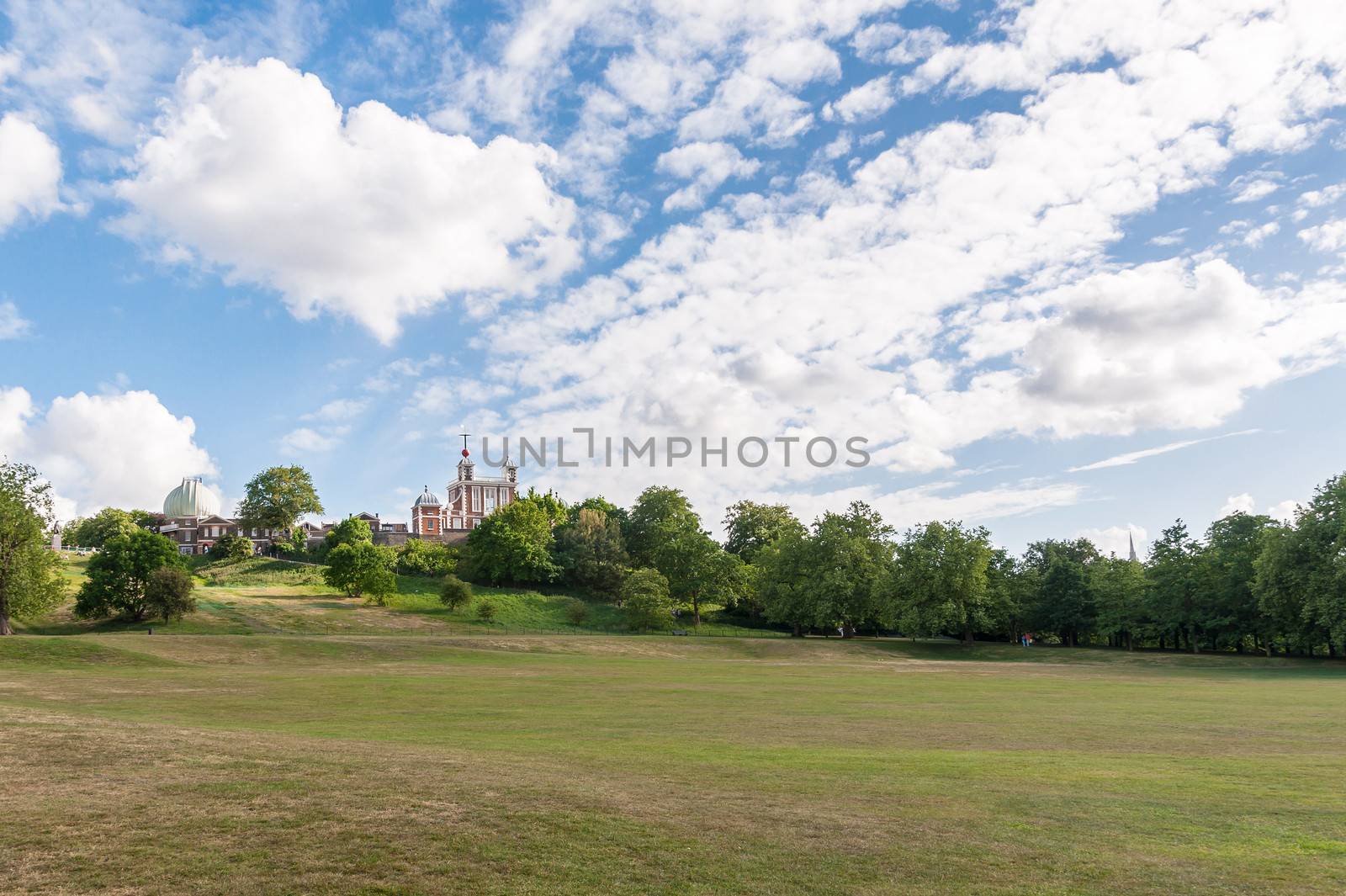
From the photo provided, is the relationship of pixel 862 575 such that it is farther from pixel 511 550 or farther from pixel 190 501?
pixel 190 501

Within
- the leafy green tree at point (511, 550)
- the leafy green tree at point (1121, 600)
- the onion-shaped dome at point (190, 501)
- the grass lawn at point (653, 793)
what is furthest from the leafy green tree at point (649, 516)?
the onion-shaped dome at point (190, 501)

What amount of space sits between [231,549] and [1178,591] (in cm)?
12300

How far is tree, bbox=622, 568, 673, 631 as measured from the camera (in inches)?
3408

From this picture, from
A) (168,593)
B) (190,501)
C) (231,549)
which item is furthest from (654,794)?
(190,501)

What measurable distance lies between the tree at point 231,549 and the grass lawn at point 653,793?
96989 mm

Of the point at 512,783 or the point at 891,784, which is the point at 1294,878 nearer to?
the point at 891,784

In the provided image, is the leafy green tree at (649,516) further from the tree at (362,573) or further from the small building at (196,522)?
the small building at (196,522)

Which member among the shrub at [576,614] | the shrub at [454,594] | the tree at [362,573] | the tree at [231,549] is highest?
the tree at [231,549]

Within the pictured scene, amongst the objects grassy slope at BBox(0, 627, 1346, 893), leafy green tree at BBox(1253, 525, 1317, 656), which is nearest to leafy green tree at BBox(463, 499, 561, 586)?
grassy slope at BBox(0, 627, 1346, 893)

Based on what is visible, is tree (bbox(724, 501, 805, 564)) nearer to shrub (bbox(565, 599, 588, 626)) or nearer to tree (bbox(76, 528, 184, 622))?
shrub (bbox(565, 599, 588, 626))

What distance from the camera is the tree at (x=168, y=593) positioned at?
69500 millimetres

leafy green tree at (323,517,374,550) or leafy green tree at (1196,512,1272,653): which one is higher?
leafy green tree at (323,517,374,550)

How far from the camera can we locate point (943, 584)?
7938 cm

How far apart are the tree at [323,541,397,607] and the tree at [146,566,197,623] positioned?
833 inches
